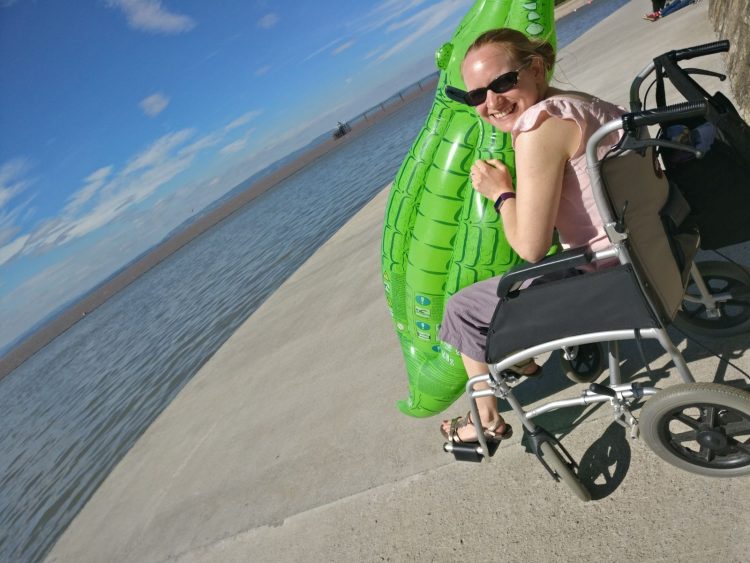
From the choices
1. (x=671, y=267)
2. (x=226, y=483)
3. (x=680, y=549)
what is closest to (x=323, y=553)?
(x=226, y=483)

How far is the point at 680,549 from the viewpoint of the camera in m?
1.86

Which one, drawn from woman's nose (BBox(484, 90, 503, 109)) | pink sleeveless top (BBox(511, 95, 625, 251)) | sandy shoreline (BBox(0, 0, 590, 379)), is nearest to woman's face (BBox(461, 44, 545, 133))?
woman's nose (BBox(484, 90, 503, 109))

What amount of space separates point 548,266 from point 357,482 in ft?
6.32

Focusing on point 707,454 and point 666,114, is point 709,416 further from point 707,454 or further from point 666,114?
point 666,114

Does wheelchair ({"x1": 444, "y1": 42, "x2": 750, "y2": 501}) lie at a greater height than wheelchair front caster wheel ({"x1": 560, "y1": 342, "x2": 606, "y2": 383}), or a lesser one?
greater

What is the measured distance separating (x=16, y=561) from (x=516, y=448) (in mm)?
4897

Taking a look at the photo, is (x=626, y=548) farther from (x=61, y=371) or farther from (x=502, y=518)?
(x=61, y=371)

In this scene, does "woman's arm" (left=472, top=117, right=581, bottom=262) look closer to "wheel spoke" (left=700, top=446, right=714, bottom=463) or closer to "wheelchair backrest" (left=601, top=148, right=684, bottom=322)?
"wheelchair backrest" (left=601, top=148, right=684, bottom=322)

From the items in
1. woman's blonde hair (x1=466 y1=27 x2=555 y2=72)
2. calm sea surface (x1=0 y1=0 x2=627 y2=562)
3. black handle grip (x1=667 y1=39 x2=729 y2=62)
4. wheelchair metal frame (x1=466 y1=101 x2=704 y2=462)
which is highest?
woman's blonde hair (x1=466 y1=27 x2=555 y2=72)

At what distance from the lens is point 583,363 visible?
286cm

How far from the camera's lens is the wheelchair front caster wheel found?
9.17 ft

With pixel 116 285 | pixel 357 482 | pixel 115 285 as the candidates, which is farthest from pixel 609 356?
pixel 115 285

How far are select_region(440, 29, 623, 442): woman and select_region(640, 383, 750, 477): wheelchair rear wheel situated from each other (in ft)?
1.93

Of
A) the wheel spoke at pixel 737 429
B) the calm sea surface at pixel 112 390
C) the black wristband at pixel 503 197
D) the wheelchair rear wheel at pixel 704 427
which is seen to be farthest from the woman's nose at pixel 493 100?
the calm sea surface at pixel 112 390
